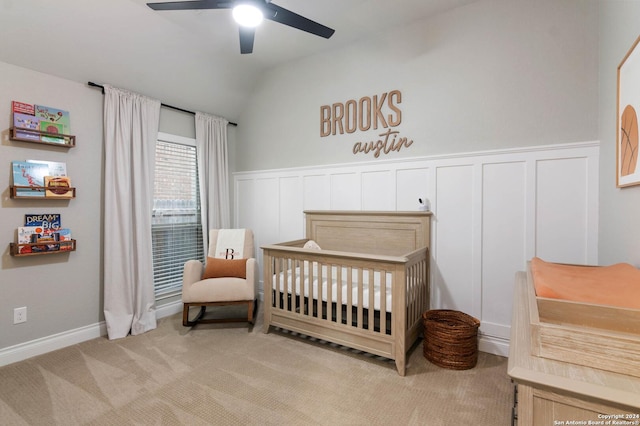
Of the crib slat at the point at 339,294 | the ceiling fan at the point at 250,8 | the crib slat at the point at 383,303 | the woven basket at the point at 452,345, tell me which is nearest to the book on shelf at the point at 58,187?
the ceiling fan at the point at 250,8

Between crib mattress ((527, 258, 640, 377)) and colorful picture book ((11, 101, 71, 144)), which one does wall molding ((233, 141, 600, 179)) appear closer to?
crib mattress ((527, 258, 640, 377))

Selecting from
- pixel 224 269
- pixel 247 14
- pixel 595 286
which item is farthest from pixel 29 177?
pixel 595 286

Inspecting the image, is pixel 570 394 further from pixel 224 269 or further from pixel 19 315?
pixel 19 315

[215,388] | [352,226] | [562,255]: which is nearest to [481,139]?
[562,255]

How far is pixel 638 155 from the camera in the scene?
1372 millimetres

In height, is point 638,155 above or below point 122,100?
below

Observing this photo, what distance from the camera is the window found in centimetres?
336

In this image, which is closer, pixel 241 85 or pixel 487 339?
pixel 487 339

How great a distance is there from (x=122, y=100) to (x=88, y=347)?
229cm

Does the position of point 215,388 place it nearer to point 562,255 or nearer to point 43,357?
point 43,357

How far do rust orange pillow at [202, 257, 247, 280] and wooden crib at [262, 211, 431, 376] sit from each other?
0.44 meters

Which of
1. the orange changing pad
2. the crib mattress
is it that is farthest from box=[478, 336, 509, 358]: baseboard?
the crib mattress

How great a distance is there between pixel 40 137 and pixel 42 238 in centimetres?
82

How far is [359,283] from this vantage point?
2352 mm
